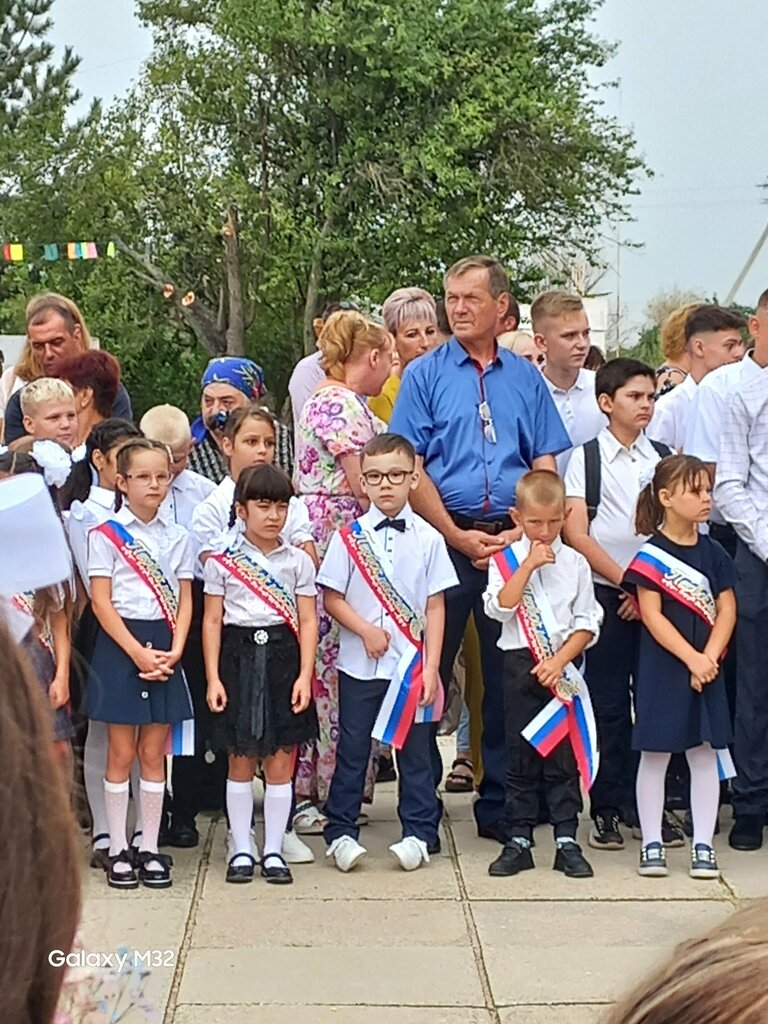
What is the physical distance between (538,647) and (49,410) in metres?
1.94

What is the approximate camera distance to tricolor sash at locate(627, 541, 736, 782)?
17.8 feet

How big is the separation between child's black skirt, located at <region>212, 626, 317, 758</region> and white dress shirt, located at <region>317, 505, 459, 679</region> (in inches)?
10.0

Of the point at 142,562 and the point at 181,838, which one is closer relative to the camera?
the point at 142,562

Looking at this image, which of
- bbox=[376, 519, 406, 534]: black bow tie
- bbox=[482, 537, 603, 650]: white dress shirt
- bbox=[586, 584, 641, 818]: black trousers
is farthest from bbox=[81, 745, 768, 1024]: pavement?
bbox=[376, 519, 406, 534]: black bow tie

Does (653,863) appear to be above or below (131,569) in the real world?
below

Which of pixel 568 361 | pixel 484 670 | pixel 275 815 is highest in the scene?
pixel 568 361

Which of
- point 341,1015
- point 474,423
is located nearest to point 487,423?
point 474,423

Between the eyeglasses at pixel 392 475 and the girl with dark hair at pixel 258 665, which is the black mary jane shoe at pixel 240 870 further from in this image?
the eyeglasses at pixel 392 475

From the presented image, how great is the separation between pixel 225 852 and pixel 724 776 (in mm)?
1853

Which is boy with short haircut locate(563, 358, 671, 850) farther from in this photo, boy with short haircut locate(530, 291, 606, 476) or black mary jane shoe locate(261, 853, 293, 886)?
black mary jane shoe locate(261, 853, 293, 886)

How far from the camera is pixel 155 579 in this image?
529 cm

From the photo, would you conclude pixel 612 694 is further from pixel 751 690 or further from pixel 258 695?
pixel 258 695

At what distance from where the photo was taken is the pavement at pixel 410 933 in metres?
4.11

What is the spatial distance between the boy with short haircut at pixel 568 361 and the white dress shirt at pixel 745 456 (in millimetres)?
614
